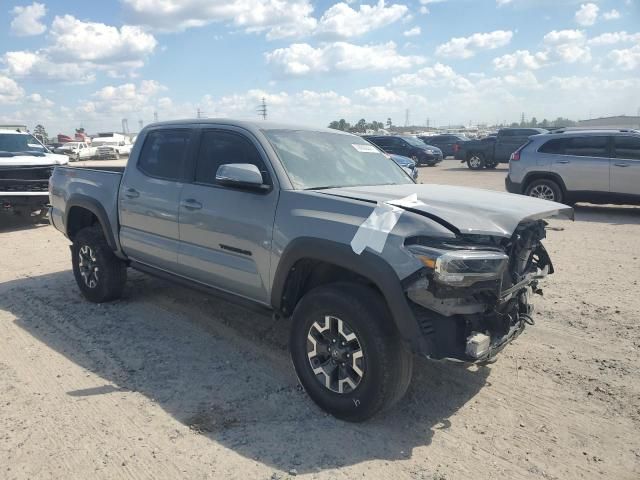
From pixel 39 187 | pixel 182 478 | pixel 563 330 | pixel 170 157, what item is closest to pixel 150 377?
pixel 182 478

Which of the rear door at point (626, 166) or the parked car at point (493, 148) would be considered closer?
the rear door at point (626, 166)

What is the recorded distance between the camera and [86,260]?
5906 mm

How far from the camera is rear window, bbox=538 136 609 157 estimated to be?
36.1ft

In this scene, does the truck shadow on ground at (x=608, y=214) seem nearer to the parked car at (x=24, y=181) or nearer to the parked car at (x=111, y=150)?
the parked car at (x=24, y=181)

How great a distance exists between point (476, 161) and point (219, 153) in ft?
71.7

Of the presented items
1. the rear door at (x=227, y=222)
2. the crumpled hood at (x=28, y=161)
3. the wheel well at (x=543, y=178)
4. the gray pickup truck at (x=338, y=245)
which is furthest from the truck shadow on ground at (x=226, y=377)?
the wheel well at (x=543, y=178)

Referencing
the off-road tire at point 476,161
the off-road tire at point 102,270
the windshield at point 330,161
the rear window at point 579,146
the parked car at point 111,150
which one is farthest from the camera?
the parked car at point 111,150

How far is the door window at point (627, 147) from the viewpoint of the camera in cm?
1063

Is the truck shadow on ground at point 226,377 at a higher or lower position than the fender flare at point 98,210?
lower

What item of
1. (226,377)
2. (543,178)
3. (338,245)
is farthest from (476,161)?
(338,245)

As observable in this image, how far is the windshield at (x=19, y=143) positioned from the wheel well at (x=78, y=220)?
627cm

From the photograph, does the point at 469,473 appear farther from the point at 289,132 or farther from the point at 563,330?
the point at 289,132

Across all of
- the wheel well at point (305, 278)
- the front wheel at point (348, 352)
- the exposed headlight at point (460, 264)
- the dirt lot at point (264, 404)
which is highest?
the exposed headlight at point (460, 264)

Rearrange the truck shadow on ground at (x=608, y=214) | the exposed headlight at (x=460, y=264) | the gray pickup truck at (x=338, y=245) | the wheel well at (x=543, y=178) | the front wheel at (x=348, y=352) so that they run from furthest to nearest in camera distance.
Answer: the wheel well at (x=543, y=178), the truck shadow on ground at (x=608, y=214), the front wheel at (x=348, y=352), the gray pickup truck at (x=338, y=245), the exposed headlight at (x=460, y=264)
